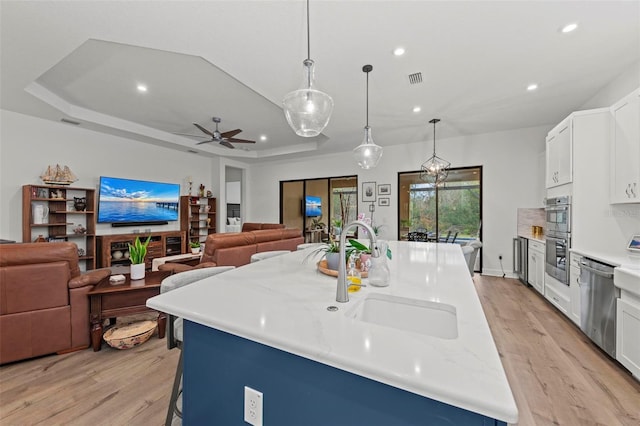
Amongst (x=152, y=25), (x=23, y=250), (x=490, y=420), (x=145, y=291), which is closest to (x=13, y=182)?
(x=23, y=250)

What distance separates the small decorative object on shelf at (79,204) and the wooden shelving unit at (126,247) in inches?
22.4

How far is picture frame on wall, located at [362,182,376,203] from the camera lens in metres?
6.19

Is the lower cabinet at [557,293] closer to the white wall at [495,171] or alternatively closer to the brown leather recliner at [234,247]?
the white wall at [495,171]

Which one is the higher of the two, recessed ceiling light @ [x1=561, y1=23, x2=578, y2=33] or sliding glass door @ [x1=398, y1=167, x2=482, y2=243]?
recessed ceiling light @ [x1=561, y1=23, x2=578, y2=33]

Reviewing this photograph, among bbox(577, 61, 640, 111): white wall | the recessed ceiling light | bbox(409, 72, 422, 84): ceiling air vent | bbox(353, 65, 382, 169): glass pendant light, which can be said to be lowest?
bbox(353, 65, 382, 169): glass pendant light

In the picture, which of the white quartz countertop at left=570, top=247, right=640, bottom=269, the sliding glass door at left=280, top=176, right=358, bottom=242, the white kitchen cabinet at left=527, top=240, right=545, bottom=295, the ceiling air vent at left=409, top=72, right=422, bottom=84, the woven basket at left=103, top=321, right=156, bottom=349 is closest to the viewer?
the white quartz countertop at left=570, top=247, right=640, bottom=269

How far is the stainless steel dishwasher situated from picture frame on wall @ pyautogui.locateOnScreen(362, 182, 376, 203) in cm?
394

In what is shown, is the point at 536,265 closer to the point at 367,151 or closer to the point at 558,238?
the point at 558,238

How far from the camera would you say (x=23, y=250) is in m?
2.10

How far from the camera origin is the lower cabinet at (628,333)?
6.17ft

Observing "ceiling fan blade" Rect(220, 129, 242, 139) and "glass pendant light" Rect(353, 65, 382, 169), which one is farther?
"ceiling fan blade" Rect(220, 129, 242, 139)

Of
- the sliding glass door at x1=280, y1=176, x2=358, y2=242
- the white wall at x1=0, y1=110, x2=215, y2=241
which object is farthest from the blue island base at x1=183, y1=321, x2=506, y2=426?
the sliding glass door at x1=280, y1=176, x2=358, y2=242

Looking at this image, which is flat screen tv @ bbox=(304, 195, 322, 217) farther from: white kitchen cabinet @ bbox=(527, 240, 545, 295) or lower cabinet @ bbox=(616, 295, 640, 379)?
lower cabinet @ bbox=(616, 295, 640, 379)

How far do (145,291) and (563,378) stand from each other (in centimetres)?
365
